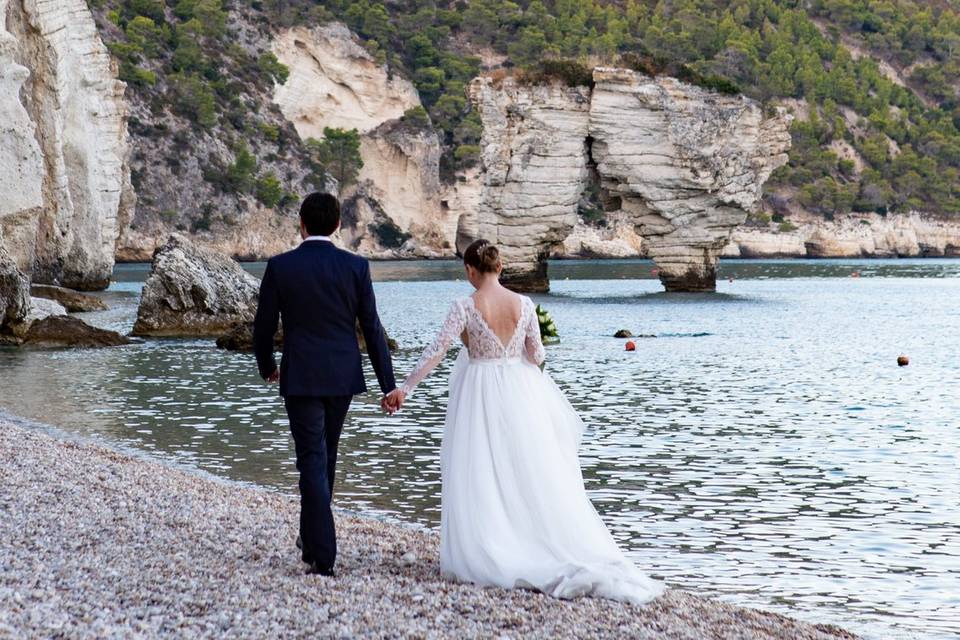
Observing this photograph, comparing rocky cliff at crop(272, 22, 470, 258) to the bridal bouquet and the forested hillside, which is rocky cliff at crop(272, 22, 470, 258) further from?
the bridal bouquet

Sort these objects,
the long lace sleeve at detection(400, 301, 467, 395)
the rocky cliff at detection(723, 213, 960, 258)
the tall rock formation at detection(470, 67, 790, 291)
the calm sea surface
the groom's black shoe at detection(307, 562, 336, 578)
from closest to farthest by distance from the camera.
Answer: the groom's black shoe at detection(307, 562, 336, 578), the long lace sleeve at detection(400, 301, 467, 395), the calm sea surface, the tall rock formation at detection(470, 67, 790, 291), the rocky cliff at detection(723, 213, 960, 258)

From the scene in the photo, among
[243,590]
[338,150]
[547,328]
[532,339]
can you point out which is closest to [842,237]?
[338,150]

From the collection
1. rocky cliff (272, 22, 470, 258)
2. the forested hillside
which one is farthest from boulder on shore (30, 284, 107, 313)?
rocky cliff (272, 22, 470, 258)

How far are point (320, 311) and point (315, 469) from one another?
897 mm

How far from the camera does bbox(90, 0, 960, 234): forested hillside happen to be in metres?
112

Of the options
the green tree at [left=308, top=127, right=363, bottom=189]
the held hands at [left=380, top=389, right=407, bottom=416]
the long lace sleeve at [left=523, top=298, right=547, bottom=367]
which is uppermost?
the green tree at [left=308, top=127, right=363, bottom=189]

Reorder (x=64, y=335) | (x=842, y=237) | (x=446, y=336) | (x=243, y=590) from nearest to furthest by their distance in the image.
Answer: (x=243, y=590) → (x=446, y=336) → (x=64, y=335) → (x=842, y=237)

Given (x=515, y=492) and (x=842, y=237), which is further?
(x=842, y=237)

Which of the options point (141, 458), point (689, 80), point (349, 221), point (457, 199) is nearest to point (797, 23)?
point (457, 199)

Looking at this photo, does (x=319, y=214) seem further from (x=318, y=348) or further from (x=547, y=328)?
(x=547, y=328)

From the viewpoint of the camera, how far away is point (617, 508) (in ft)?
36.4

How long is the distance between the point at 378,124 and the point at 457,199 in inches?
394

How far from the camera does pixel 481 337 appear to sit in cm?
754

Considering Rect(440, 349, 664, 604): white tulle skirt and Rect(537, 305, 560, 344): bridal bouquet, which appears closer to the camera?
Rect(440, 349, 664, 604): white tulle skirt
